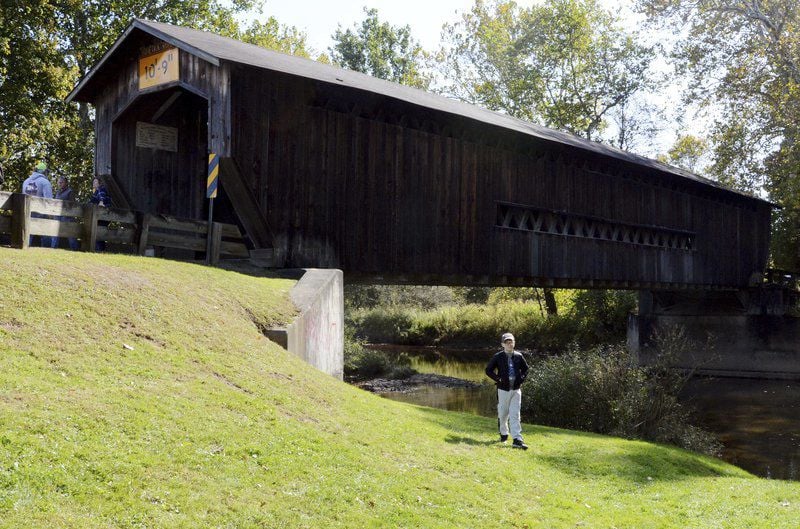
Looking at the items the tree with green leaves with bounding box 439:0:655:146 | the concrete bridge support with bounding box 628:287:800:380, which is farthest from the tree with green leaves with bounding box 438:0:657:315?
the concrete bridge support with bounding box 628:287:800:380

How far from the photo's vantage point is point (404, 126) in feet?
50.4

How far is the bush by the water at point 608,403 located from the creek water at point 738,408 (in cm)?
94

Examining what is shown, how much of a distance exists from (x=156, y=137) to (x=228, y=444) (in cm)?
1107

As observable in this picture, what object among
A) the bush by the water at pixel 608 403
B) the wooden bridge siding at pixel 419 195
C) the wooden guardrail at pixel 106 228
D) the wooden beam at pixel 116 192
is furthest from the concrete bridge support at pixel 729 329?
the wooden guardrail at pixel 106 228

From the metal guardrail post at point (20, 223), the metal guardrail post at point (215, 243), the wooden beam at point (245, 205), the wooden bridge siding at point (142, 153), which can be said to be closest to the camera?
the metal guardrail post at point (20, 223)

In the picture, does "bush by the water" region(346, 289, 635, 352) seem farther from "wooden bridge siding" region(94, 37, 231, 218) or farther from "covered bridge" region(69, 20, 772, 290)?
"wooden bridge siding" region(94, 37, 231, 218)

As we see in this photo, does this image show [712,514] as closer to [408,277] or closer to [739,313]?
[408,277]

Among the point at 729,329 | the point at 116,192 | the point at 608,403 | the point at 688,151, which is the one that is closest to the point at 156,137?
the point at 116,192

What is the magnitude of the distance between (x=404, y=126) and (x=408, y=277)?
9.84 feet

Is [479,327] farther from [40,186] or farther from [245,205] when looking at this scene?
[40,186]

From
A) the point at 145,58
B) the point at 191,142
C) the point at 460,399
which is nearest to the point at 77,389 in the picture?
the point at 145,58

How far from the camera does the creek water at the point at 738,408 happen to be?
13.9m

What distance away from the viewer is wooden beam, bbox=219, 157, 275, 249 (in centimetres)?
1254

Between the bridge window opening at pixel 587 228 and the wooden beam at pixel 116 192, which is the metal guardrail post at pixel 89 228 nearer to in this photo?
the wooden beam at pixel 116 192
